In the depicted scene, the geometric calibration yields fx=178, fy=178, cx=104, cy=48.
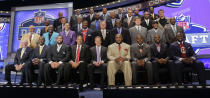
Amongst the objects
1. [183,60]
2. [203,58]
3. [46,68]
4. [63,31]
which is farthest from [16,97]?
[203,58]

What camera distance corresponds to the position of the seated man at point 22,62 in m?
4.20

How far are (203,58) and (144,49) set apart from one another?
291 centimetres

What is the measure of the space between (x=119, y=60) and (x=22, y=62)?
251cm

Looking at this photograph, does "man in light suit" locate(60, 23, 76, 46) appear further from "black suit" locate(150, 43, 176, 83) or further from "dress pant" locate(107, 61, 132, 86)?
"black suit" locate(150, 43, 176, 83)

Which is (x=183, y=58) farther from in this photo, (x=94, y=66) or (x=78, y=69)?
(x=78, y=69)

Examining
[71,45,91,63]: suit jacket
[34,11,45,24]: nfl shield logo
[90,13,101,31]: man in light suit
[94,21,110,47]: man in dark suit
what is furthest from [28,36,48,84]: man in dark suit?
[34,11,45,24]: nfl shield logo

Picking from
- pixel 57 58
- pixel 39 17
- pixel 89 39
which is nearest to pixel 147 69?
pixel 89 39

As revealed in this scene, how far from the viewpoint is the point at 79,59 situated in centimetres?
405

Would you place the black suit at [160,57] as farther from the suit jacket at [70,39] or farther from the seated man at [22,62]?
the seated man at [22,62]

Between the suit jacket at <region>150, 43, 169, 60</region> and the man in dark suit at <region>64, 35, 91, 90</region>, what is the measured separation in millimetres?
1435

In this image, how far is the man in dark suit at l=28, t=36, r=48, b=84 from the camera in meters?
3.98

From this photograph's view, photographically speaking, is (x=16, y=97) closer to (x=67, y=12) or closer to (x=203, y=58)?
(x=67, y=12)

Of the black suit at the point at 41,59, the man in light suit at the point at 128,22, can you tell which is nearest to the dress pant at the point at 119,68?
the man in light suit at the point at 128,22

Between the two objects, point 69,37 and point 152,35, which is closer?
point 152,35
